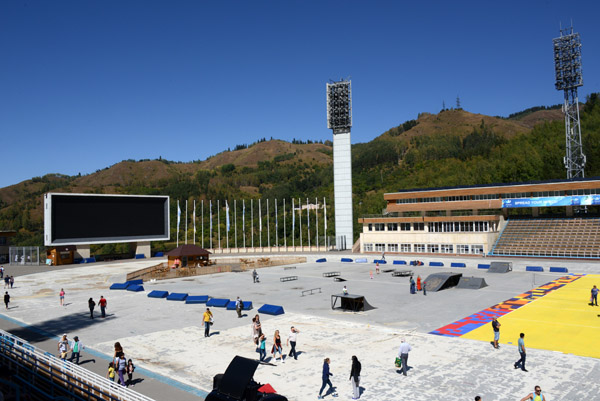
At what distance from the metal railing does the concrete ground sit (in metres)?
3.25

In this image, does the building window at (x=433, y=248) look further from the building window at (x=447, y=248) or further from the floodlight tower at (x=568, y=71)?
the floodlight tower at (x=568, y=71)

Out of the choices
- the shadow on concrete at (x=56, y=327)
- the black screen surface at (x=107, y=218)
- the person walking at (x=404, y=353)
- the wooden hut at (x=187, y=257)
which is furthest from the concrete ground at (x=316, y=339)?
the black screen surface at (x=107, y=218)

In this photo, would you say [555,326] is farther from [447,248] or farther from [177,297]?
[447,248]

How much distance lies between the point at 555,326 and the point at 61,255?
224 ft

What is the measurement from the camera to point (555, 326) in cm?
2522

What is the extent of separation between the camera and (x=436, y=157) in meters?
180

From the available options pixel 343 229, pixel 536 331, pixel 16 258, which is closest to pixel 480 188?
pixel 343 229

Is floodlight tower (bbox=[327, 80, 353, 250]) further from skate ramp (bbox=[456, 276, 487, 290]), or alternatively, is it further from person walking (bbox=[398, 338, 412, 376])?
person walking (bbox=[398, 338, 412, 376])

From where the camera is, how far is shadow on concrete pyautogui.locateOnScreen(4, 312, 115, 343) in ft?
81.8

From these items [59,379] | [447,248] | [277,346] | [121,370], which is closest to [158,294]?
[277,346]

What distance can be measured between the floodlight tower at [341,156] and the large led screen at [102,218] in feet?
104

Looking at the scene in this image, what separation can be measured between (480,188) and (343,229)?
2512 centimetres

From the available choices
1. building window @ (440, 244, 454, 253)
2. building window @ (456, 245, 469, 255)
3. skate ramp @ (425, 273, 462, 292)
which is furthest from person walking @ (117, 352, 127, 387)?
building window @ (440, 244, 454, 253)

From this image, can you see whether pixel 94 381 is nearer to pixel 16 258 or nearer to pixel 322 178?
pixel 16 258
